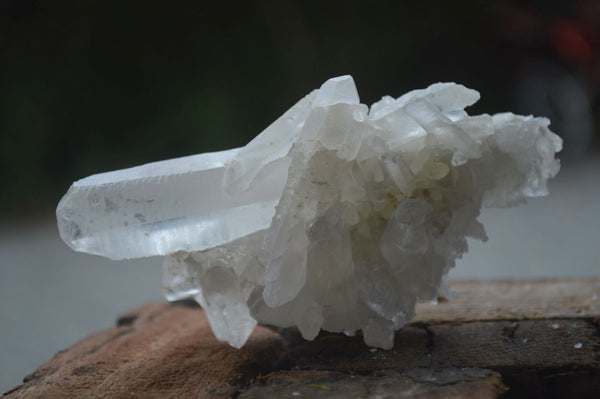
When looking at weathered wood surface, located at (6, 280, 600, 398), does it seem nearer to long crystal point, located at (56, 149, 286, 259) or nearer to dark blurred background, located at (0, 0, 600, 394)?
long crystal point, located at (56, 149, 286, 259)

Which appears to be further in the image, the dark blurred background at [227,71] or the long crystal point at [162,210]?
the dark blurred background at [227,71]

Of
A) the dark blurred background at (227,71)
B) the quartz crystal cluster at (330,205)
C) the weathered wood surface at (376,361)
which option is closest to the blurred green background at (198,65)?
the dark blurred background at (227,71)

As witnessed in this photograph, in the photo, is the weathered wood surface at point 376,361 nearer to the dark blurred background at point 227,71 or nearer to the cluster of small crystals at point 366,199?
the cluster of small crystals at point 366,199

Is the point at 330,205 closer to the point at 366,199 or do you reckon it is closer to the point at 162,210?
the point at 366,199

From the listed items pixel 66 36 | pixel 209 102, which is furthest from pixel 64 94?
pixel 209 102

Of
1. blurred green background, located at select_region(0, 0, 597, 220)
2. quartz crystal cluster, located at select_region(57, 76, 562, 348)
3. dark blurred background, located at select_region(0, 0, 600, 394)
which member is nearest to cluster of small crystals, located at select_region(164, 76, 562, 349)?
quartz crystal cluster, located at select_region(57, 76, 562, 348)

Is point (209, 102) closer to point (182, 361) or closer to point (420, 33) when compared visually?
point (420, 33)
